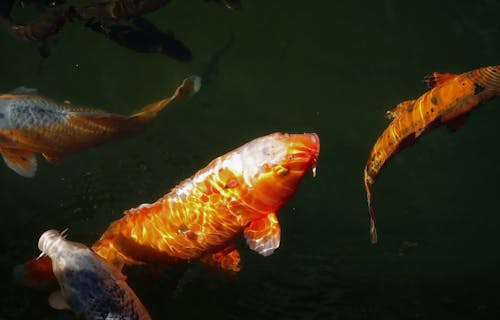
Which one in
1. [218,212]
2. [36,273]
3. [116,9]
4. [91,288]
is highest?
[116,9]

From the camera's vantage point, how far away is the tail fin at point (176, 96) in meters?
5.36

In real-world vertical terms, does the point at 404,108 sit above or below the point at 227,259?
above

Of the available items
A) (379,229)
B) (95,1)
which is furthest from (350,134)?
(95,1)

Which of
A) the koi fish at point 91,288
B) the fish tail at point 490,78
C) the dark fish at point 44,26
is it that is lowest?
the koi fish at point 91,288

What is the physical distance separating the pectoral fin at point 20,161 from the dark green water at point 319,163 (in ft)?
2.01

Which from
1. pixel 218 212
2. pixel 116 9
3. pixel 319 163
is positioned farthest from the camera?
pixel 319 163

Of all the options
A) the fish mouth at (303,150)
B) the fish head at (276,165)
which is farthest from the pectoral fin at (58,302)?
the fish mouth at (303,150)

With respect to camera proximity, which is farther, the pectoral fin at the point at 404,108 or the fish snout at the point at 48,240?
the pectoral fin at the point at 404,108

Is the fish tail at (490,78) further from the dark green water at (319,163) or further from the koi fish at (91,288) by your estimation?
the koi fish at (91,288)

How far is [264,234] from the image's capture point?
11.8 feet

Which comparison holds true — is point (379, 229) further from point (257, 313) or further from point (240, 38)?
point (240, 38)

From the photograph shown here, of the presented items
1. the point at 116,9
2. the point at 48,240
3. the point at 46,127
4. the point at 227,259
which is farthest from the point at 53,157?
the point at 227,259

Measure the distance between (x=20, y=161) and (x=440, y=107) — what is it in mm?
5016

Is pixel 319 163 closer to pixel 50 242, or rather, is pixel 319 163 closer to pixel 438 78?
pixel 438 78
